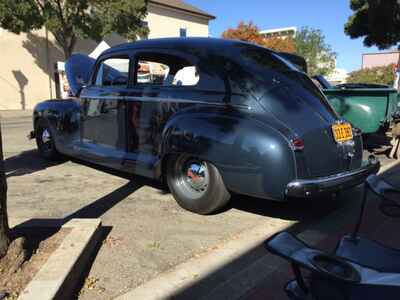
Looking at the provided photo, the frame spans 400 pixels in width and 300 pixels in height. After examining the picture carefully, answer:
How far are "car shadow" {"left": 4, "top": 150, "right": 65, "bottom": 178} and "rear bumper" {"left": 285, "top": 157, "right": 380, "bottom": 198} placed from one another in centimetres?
429

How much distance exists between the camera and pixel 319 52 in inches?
2525

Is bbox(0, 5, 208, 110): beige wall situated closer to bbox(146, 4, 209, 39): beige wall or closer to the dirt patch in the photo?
bbox(146, 4, 209, 39): beige wall

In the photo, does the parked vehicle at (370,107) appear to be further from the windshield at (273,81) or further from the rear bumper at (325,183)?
the rear bumper at (325,183)

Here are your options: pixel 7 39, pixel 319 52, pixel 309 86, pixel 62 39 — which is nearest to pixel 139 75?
pixel 309 86

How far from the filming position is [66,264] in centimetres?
278

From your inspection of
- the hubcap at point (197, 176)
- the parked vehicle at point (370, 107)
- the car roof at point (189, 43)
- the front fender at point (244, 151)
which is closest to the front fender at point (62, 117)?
the car roof at point (189, 43)

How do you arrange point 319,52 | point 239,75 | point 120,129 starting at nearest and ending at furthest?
point 239,75 < point 120,129 < point 319,52

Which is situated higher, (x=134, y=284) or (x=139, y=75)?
(x=139, y=75)

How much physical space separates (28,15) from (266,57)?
1767 cm

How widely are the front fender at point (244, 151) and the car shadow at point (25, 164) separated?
341 cm

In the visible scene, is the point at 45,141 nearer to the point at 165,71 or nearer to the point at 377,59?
the point at 165,71

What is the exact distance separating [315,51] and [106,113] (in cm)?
6205

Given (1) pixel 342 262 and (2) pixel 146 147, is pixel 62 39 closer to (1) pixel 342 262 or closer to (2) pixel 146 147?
(2) pixel 146 147

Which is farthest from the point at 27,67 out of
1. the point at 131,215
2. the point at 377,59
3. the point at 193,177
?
the point at 377,59
